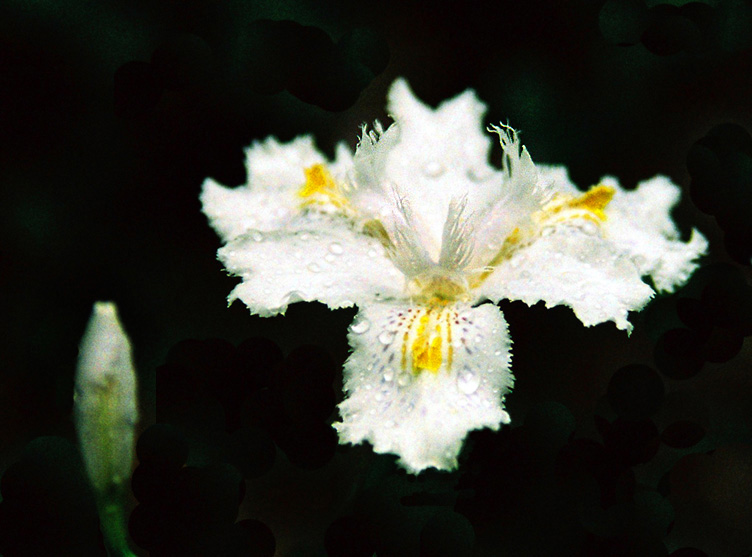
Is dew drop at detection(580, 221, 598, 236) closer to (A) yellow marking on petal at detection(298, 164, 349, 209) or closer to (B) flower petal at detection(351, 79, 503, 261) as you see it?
(B) flower petal at detection(351, 79, 503, 261)

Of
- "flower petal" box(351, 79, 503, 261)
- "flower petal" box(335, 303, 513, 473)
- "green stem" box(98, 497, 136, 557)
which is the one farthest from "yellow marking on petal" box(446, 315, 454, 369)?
"green stem" box(98, 497, 136, 557)

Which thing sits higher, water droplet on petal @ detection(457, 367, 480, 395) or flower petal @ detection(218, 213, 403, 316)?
flower petal @ detection(218, 213, 403, 316)

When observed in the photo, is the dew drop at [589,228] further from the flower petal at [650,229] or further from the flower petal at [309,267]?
the flower petal at [309,267]

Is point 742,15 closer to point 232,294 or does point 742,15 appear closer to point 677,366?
point 677,366

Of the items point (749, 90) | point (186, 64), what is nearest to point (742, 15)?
point (749, 90)

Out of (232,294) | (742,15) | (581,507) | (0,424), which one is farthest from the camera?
(0,424)

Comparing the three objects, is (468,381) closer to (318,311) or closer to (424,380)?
(424,380)

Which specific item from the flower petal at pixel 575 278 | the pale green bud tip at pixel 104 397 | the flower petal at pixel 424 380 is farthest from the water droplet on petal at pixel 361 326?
the pale green bud tip at pixel 104 397
